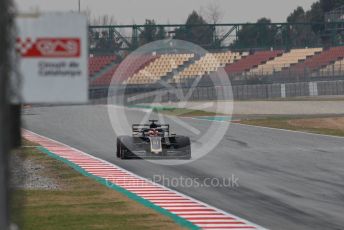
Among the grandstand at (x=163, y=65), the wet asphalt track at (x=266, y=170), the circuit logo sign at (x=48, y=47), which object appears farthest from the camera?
the grandstand at (x=163, y=65)

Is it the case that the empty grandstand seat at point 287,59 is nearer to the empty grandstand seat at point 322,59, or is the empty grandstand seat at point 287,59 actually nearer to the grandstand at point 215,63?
the grandstand at point 215,63

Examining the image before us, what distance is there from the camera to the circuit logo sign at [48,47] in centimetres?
575

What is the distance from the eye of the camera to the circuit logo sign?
227 inches

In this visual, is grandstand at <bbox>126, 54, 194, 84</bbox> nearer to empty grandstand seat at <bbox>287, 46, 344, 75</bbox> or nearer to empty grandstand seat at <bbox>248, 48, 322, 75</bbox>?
empty grandstand seat at <bbox>248, 48, 322, 75</bbox>

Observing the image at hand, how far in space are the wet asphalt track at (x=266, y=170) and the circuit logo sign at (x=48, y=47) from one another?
10541 millimetres

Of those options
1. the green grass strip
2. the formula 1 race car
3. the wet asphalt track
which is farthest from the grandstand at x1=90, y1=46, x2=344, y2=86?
the formula 1 race car

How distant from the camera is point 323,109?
200 ft

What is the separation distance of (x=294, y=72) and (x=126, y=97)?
16.8 m

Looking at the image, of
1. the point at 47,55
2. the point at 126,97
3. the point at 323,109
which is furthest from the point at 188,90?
the point at 47,55

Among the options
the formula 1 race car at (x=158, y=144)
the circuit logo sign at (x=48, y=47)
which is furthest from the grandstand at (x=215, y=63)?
the circuit logo sign at (x=48, y=47)

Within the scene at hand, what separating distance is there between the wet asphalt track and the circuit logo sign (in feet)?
34.6

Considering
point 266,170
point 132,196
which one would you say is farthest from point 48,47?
point 266,170

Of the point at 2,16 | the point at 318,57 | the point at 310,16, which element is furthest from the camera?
the point at 310,16

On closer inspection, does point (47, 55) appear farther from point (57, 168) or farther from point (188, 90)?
point (188, 90)
